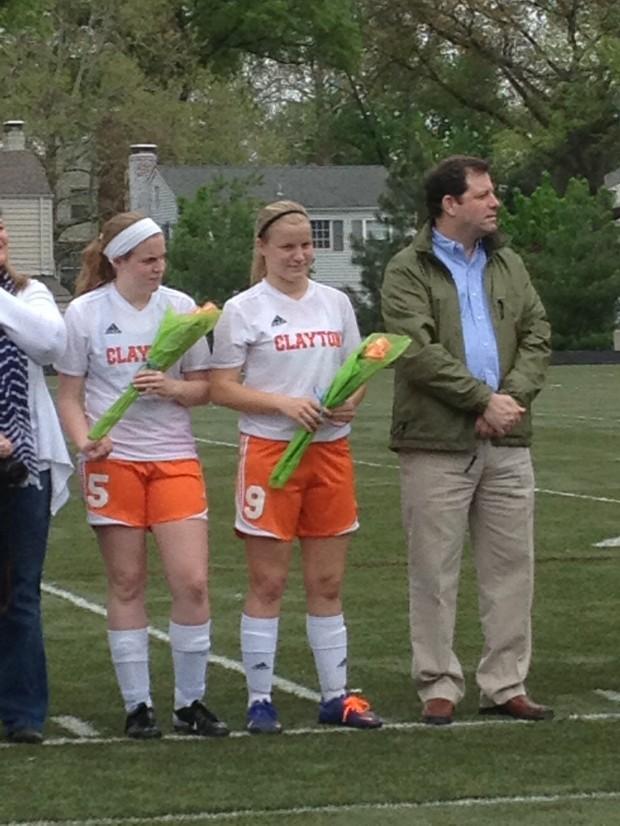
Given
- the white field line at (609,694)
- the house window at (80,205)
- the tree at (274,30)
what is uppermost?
the tree at (274,30)

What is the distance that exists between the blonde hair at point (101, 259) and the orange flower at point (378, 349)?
3.20 feet

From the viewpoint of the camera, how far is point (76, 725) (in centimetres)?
869

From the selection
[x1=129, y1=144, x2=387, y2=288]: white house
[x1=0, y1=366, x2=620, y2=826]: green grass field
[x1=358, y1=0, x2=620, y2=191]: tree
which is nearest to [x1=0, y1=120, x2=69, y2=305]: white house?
[x1=129, y1=144, x2=387, y2=288]: white house

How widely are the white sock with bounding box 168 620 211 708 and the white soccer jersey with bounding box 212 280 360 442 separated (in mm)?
766

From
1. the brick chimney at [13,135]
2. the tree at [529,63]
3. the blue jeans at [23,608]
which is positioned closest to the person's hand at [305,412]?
the blue jeans at [23,608]

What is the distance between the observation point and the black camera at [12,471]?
8023 millimetres

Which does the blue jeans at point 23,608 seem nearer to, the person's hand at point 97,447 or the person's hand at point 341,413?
the person's hand at point 97,447

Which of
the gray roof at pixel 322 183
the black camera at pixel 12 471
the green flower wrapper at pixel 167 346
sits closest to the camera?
the black camera at pixel 12 471

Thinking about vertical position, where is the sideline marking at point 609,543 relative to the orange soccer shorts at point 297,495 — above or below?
below

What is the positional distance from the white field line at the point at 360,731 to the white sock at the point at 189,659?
0.54ft

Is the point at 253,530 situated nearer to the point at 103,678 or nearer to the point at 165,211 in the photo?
the point at 103,678

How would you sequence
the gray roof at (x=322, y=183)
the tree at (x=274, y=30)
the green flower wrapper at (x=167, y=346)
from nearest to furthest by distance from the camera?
the green flower wrapper at (x=167, y=346), the gray roof at (x=322, y=183), the tree at (x=274, y=30)

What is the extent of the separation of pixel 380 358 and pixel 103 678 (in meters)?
2.36

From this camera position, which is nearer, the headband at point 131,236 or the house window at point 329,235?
the headband at point 131,236
